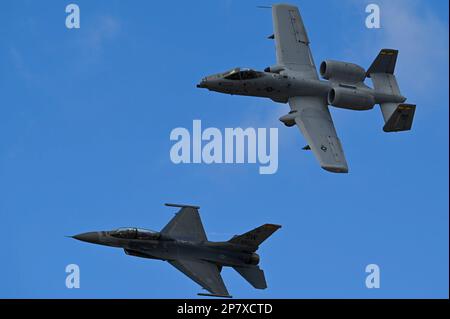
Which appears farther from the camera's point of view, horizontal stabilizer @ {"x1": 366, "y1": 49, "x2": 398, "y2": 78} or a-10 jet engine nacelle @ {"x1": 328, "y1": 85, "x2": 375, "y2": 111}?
horizontal stabilizer @ {"x1": 366, "y1": 49, "x2": 398, "y2": 78}

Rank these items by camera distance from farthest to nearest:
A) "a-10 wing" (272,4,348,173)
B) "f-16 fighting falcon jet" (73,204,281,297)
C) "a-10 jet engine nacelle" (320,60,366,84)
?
"a-10 jet engine nacelle" (320,60,366,84), "a-10 wing" (272,4,348,173), "f-16 fighting falcon jet" (73,204,281,297)

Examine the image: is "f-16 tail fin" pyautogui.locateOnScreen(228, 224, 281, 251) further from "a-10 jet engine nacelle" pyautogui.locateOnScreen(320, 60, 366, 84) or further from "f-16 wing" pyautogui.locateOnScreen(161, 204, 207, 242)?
"a-10 jet engine nacelle" pyautogui.locateOnScreen(320, 60, 366, 84)

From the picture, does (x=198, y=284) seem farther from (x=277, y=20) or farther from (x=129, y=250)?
(x=277, y=20)

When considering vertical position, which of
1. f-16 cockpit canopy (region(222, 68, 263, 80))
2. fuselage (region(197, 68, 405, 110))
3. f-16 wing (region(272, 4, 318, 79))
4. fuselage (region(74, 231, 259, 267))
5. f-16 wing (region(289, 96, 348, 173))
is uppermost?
f-16 wing (region(272, 4, 318, 79))

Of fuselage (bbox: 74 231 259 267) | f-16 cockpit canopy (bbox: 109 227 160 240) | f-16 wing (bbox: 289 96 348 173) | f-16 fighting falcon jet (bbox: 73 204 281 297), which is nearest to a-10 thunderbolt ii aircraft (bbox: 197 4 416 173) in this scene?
f-16 wing (bbox: 289 96 348 173)

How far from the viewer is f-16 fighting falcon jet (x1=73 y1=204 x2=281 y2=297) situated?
32844 mm

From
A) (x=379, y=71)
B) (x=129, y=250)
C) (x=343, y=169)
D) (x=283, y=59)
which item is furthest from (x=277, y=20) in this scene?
(x=129, y=250)

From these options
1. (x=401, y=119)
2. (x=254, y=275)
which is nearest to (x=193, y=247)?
(x=254, y=275)

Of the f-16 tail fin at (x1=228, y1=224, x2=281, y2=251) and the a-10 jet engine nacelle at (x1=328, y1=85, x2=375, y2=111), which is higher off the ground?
the a-10 jet engine nacelle at (x1=328, y1=85, x2=375, y2=111)

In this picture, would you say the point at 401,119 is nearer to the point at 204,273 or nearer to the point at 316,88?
the point at 316,88

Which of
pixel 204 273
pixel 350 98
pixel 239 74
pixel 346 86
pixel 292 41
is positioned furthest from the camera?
pixel 292 41

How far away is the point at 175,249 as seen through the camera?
33.1 metres

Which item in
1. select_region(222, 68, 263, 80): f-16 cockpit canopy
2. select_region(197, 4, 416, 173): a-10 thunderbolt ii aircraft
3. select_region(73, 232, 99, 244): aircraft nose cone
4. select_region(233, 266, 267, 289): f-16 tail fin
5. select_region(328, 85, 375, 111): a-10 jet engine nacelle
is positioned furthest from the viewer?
select_region(328, 85, 375, 111): a-10 jet engine nacelle

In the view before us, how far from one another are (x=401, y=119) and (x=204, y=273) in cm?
848
